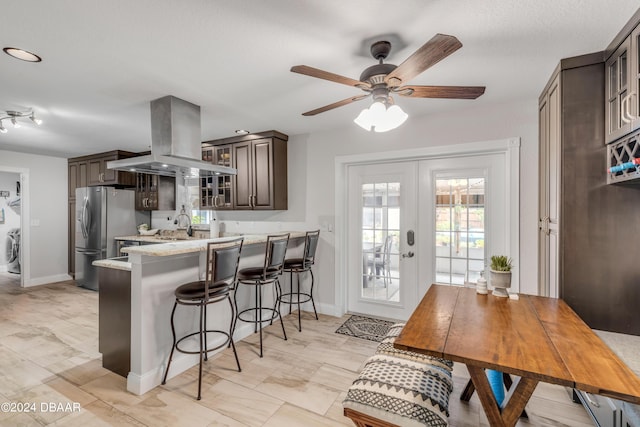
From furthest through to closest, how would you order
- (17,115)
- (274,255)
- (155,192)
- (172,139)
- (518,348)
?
(155,192)
(17,115)
(274,255)
(172,139)
(518,348)

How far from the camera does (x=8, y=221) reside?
6.95m

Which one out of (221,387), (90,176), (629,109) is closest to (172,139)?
(221,387)

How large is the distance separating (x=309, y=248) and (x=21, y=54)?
2870 mm

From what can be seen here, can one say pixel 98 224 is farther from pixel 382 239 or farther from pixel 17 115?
pixel 382 239

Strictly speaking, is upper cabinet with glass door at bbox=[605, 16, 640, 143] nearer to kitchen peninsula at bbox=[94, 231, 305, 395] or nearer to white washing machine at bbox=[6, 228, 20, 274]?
kitchen peninsula at bbox=[94, 231, 305, 395]

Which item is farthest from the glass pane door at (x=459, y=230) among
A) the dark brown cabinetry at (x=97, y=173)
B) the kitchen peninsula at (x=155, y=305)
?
the dark brown cabinetry at (x=97, y=173)

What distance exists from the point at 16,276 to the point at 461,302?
8420 mm

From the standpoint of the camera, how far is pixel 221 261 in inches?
90.0

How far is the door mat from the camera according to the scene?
3.28 m

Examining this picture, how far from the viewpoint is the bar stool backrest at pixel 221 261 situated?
7.39 feet

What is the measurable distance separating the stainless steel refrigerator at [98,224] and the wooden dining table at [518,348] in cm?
535

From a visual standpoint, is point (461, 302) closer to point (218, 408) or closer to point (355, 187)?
point (218, 408)

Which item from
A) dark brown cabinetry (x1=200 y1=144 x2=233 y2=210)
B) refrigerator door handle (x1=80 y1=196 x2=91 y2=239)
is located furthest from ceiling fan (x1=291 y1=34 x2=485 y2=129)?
refrigerator door handle (x1=80 y1=196 x2=91 y2=239)

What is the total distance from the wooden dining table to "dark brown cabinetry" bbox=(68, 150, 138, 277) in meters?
5.49
